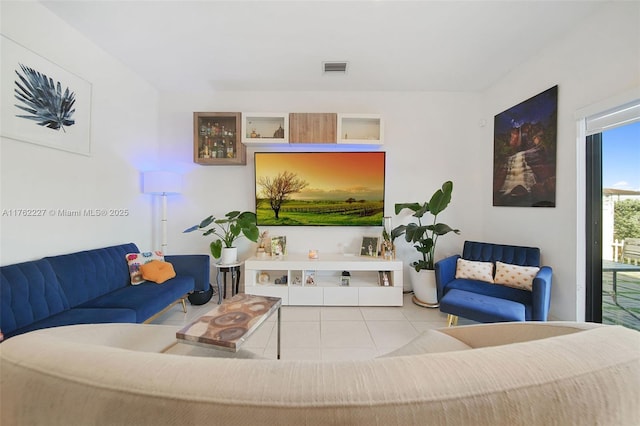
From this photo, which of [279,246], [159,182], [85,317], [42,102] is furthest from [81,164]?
[279,246]

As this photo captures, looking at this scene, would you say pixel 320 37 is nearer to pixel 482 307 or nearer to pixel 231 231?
pixel 231 231

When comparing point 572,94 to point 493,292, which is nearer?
point 572,94

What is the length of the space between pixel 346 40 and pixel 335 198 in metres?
1.77

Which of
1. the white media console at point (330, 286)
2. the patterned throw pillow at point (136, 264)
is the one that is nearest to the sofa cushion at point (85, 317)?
the patterned throw pillow at point (136, 264)

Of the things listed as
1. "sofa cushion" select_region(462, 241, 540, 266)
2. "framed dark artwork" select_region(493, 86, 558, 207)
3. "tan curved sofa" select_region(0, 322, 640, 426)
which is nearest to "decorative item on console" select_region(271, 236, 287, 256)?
"sofa cushion" select_region(462, 241, 540, 266)

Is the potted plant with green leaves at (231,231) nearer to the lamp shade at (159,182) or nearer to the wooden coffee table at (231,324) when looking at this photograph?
the lamp shade at (159,182)

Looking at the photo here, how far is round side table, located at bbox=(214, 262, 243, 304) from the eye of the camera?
2.83 meters

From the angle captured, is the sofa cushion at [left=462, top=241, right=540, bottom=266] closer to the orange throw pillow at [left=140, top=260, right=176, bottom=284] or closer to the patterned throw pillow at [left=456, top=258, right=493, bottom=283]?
the patterned throw pillow at [left=456, top=258, right=493, bottom=283]

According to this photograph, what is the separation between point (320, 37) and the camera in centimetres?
218

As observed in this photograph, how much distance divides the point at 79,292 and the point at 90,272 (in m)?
0.19

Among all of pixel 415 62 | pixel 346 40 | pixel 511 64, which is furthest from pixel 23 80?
pixel 511 64

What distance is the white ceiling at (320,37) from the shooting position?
1.88 metres

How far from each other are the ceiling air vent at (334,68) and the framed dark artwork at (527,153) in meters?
2.08

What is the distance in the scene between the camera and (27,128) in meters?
1.79
